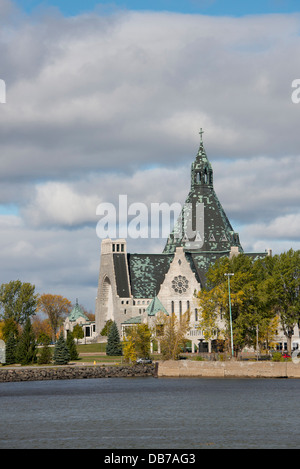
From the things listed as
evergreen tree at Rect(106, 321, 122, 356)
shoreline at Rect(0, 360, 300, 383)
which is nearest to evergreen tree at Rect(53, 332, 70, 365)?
shoreline at Rect(0, 360, 300, 383)

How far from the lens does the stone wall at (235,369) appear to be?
331 ft

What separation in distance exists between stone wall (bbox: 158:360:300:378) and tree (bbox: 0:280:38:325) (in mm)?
73265

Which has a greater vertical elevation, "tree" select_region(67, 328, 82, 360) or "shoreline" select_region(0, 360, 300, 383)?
"tree" select_region(67, 328, 82, 360)

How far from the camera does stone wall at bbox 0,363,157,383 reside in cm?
11969

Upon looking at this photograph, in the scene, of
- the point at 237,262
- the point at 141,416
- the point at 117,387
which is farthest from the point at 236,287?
the point at 141,416

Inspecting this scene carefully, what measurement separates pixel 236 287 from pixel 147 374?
18.6m

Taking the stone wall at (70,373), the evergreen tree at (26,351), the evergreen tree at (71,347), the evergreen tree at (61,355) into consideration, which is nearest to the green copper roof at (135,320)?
the evergreen tree at (71,347)

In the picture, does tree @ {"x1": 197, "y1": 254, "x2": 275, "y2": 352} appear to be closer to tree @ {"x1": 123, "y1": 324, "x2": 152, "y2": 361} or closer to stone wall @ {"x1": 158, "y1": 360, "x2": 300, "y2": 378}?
tree @ {"x1": 123, "y1": 324, "x2": 152, "y2": 361}

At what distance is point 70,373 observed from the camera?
122875mm

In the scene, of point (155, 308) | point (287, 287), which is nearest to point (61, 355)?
point (287, 287)

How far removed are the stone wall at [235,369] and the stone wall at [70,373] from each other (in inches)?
374

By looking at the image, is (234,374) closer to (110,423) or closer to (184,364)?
(184,364)

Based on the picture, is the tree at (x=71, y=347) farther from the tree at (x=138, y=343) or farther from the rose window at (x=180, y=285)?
the rose window at (x=180, y=285)

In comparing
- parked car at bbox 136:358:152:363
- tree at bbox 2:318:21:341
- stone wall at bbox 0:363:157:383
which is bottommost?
stone wall at bbox 0:363:157:383
